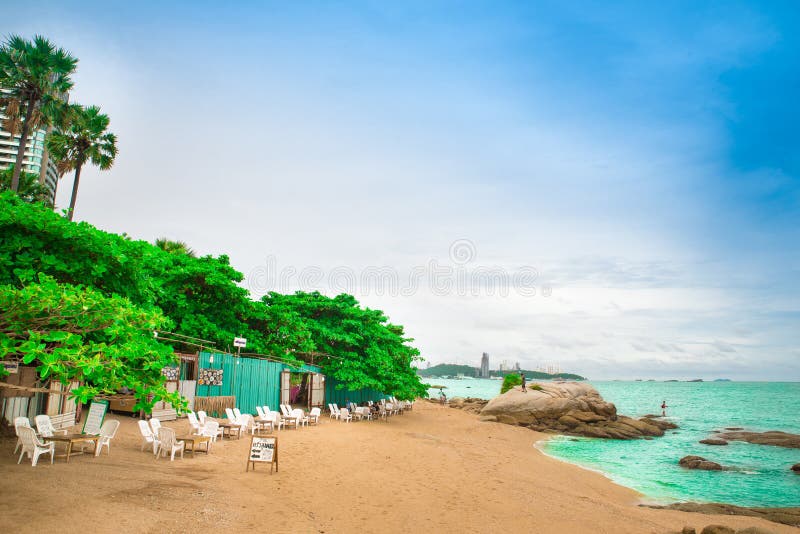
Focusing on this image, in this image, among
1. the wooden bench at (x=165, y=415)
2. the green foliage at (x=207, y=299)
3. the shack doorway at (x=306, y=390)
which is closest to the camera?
the green foliage at (x=207, y=299)

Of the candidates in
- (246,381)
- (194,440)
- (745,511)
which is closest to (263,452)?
(194,440)

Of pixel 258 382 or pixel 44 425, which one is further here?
pixel 258 382

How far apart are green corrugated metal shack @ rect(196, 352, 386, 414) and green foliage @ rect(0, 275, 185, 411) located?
13.4 m

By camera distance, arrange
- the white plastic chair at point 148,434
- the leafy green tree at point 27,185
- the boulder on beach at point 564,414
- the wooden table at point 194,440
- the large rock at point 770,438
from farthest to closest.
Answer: the boulder on beach at point 564,414 < the large rock at point 770,438 < the leafy green tree at point 27,185 < the wooden table at point 194,440 < the white plastic chair at point 148,434

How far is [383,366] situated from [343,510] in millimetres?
19286

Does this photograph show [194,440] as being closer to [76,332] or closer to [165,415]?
[165,415]

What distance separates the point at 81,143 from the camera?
27.9 m

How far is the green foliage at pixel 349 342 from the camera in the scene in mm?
28484

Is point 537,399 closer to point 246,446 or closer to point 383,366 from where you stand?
point 383,366

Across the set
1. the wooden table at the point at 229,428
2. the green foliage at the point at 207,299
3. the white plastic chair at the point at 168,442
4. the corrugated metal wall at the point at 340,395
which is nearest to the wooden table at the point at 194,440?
the white plastic chair at the point at 168,442

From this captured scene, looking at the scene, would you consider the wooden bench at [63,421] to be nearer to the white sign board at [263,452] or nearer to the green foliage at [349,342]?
the white sign board at [263,452]

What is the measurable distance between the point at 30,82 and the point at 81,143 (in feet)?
14.9

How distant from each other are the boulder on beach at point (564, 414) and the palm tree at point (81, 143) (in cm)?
3236

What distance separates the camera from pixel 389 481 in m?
12.8
